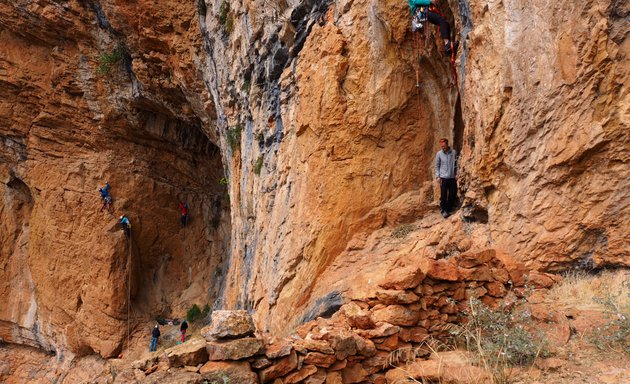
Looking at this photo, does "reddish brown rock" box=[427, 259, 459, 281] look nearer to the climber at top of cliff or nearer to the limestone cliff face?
the limestone cliff face

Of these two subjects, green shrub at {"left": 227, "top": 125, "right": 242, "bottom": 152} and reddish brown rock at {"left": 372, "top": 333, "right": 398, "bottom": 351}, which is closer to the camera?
→ reddish brown rock at {"left": 372, "top": 333, "right": 398, "bottom": 351}

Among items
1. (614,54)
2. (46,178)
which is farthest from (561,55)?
(46,178)

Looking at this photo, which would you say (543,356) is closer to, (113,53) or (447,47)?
(447,47)

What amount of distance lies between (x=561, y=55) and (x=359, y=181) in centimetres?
342

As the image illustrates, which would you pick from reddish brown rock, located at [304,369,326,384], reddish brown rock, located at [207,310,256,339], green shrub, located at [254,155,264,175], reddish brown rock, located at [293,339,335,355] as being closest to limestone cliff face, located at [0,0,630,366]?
green shrub, located at [254,155,264,175]

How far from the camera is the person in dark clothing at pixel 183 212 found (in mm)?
18375

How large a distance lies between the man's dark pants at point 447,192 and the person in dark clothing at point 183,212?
1325cm

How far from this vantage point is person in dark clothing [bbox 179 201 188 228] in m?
18.4

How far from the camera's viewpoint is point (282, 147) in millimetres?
8852

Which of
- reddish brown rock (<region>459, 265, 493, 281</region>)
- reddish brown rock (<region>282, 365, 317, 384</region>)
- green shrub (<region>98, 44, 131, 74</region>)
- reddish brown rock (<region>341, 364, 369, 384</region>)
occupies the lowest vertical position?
reddish brown rock (<region>341, 364, 369, 384</region>)

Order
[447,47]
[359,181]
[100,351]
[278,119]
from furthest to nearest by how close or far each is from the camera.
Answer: [100,351], [278,119], [359,181], [447,47]

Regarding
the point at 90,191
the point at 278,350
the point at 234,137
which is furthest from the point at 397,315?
the point at 90,191

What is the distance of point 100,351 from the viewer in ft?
53.5

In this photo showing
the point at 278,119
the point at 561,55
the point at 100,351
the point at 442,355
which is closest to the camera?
the point at 442,355
